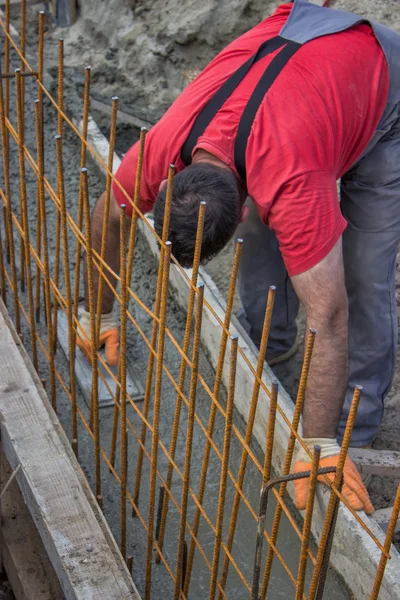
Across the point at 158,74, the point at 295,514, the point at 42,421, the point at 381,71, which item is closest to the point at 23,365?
the point at 42,421

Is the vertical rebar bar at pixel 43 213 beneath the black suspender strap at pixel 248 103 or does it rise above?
beneath

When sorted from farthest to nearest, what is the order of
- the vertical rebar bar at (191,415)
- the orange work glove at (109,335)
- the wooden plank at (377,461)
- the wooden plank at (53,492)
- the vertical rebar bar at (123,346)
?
1. the orange work glove at (109,335)
2. the wooden plank at (377,461)
3. the wooden plank at (53,492)
4. the vertical rebar bar at (123,346)
5. the vertical rebar bar at (191,415)

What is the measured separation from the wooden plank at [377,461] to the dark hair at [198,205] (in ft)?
3.61

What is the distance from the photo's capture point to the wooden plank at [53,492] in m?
2.89

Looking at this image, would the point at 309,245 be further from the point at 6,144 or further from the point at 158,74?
the point at 158,74

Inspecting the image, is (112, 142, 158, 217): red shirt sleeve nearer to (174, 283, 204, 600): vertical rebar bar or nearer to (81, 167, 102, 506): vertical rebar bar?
(81, 167, 102, 506): vertical rebar bar

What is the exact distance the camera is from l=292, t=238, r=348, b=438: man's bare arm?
→ 10.1 feet

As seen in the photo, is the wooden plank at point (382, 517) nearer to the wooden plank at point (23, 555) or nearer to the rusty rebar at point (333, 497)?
the rusty rebar at point (333, 497)

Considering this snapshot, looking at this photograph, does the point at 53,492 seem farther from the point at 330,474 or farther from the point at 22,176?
the point at 22,176

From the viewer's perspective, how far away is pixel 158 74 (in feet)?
19.9

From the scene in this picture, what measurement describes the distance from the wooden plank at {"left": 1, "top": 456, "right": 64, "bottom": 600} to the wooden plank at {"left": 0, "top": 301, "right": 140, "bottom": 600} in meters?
0.16

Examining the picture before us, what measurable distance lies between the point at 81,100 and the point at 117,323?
1847 mm

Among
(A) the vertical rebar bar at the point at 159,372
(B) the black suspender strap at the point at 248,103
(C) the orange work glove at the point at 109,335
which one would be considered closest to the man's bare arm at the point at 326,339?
(B) the black suspender strap at the point at 248,103

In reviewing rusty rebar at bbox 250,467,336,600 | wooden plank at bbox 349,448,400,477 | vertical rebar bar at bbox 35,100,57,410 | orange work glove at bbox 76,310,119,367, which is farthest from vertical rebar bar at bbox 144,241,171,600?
orange work glove at bbox 76,310,119,367
